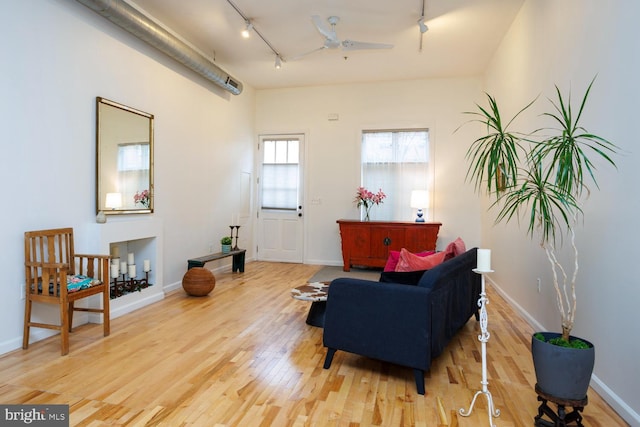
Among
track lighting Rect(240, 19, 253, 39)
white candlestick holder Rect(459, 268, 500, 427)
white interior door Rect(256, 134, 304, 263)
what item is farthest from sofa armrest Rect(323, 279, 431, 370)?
white interior door Rect(256, 134, 304, 263)

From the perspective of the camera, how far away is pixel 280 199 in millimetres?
7047

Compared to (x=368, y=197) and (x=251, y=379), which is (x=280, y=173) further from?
(x=251, y=379)

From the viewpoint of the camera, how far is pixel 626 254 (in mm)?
1996

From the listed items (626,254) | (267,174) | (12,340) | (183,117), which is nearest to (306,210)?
(267,174)

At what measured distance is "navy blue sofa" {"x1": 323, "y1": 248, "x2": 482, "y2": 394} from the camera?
7.20 feet

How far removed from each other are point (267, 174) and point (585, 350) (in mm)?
5961

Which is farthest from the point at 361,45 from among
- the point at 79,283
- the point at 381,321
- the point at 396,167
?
the point at 79,283

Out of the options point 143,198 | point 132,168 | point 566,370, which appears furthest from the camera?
point 143,198

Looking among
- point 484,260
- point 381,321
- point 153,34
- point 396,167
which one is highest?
point 153,34

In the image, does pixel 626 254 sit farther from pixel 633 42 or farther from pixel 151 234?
pixel 151 234

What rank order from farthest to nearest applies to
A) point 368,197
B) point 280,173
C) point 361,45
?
point 280,173
point 368,197
point 361,45

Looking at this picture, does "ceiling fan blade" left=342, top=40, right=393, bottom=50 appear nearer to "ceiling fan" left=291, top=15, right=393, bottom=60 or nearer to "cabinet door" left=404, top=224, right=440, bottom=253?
"ceiling fan" left=291, top=15, right=393, bottom=60

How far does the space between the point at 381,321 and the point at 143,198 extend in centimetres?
317

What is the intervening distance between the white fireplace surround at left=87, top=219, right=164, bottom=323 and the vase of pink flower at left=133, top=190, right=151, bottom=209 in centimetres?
15
